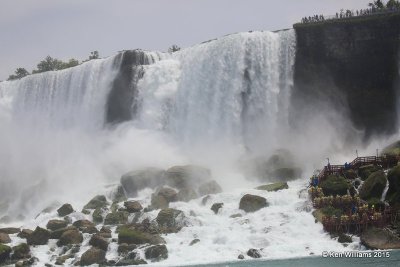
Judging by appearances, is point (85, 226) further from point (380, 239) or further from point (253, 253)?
point (380, 239)

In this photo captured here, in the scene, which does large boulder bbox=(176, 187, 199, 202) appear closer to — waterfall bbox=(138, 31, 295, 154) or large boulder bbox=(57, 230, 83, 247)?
large boulder bbox=(57, 230, 83, 247)

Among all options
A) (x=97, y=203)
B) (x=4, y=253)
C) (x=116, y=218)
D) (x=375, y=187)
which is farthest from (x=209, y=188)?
(x=4, y=253)

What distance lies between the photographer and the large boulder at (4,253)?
32.2 meters

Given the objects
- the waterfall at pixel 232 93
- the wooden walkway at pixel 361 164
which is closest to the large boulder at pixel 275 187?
the wooden walkway at pixel 361 164

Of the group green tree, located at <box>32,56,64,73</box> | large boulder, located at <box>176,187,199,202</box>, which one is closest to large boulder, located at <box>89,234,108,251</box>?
large boulder, located at <box>176,187,199,202</box>

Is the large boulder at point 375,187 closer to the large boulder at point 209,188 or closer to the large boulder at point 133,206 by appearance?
the large boulder at point 209,188

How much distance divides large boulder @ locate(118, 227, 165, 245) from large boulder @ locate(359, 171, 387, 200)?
10.6m

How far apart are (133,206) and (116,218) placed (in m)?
1.49

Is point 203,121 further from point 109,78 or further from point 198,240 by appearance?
point 198,240

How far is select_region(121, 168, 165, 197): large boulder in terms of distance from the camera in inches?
1714

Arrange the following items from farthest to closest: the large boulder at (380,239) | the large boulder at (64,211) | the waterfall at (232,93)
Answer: the waterfall at (232,93) → the large boulder at (64,211) → the large boulder at (380,239)

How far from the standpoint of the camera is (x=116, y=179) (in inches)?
1907

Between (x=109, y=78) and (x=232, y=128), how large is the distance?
14.1 metres

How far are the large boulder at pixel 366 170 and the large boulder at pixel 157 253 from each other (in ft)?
38.7
